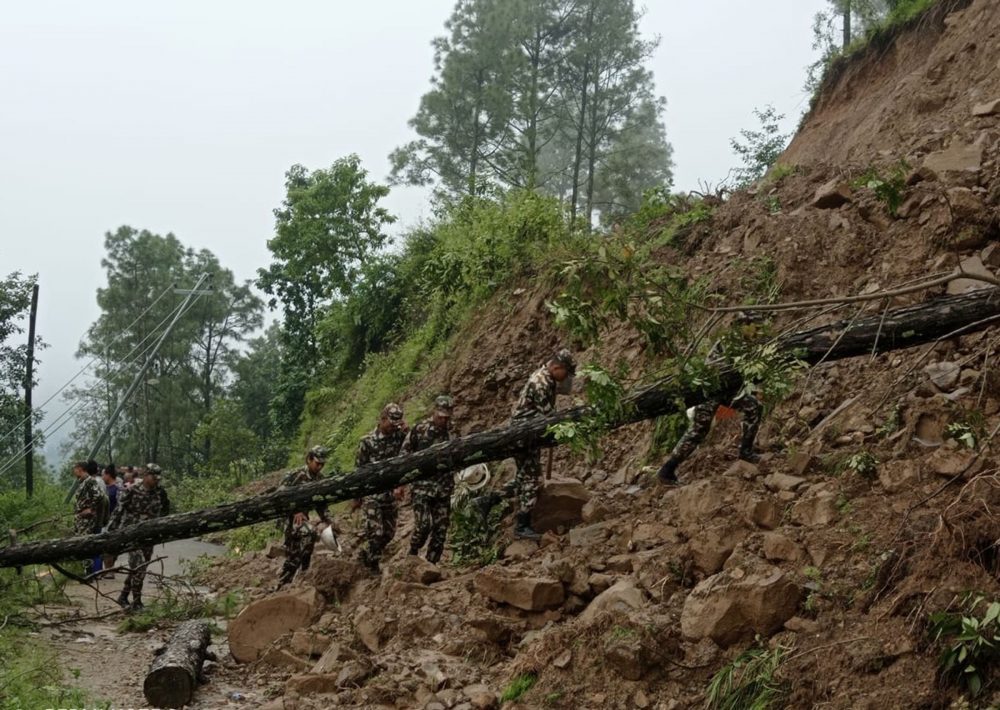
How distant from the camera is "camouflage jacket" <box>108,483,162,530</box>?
33.6ft

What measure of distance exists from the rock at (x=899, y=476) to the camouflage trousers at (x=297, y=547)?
585cm

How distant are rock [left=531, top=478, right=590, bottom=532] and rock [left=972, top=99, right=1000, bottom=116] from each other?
24.0 ft

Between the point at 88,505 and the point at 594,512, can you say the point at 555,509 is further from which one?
the point at 88,505

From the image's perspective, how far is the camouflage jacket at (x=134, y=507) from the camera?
1023cm

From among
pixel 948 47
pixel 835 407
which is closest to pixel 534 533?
pixel 835 407

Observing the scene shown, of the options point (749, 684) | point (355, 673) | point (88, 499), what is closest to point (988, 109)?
point (749, 684)

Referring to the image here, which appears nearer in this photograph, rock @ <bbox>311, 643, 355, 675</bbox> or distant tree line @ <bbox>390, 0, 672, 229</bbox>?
rock @ <bbox>311, 643, 355, 675</bbox>

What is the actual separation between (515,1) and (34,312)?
18541 millimetres

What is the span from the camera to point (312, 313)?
2786 centimetres

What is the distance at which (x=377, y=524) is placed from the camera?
8.97 meters

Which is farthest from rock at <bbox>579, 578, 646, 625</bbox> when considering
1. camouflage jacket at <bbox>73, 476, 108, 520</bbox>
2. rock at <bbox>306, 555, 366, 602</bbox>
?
camouflage jacket at <bbox>73, 476, 108, 520</bbox>

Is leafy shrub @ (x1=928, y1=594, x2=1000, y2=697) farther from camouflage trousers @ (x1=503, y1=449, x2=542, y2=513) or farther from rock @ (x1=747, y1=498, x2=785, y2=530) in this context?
camouflage trousers @ (x1=503, y1=449, x2=542, y2=513)

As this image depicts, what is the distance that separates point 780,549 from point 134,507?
293 inches

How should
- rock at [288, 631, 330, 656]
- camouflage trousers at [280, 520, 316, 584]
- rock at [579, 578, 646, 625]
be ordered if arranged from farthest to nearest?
camouflage trousers at [280, 520, 316, 584], rock at [288, 631, 330, 656], rock at [579, 578, 646, 625]
